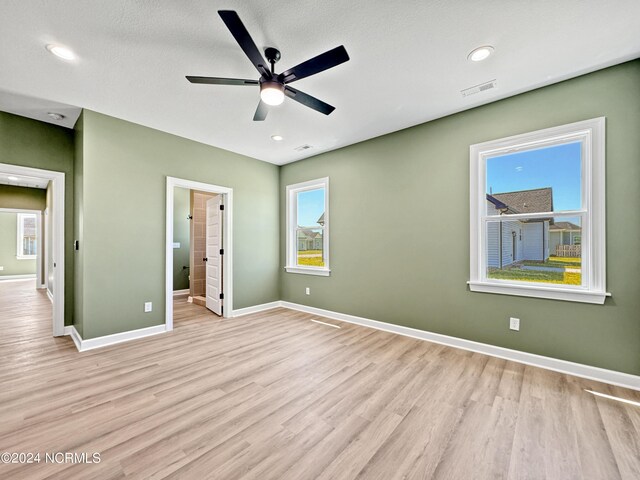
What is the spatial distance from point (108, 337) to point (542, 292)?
5.09 meters

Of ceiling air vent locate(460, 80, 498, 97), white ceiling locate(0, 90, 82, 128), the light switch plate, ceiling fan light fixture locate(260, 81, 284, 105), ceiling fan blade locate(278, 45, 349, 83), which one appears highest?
ceiling air vent locate(460, 80, 498, 97)

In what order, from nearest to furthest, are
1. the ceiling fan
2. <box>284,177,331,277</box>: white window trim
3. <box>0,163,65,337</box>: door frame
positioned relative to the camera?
the ceiling fan < <box>0,163,65,337</box>: door frame < <box>284,177,331,277</box>: white window trim

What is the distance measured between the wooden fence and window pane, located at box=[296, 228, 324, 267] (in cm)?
324

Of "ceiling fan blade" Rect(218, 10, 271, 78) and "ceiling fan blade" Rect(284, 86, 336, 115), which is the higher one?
"ceiling fan blade" Rect(218, 10, 271, 78)

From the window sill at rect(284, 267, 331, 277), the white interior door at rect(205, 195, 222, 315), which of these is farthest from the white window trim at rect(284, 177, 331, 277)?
the white interior door at rect(205, 195, 222, 315)

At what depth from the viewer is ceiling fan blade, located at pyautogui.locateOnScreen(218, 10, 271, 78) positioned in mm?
1561

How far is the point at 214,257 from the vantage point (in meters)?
5.01

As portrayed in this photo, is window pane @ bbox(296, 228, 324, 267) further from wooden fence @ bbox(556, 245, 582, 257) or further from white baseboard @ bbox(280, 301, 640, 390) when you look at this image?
wooden fence @ bbox(556, 245, 582, 257)

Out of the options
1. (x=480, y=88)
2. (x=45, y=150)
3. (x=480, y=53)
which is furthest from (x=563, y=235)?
(x=45, y=150)

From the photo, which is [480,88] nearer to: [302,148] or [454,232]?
[454,232]

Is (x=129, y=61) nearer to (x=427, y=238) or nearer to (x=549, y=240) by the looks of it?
(x=427, y=238)

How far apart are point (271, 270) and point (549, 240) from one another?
169 inches

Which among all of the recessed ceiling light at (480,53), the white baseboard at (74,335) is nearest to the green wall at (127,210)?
the white baseboard at (74,335)

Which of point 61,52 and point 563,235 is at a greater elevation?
point 61,52
